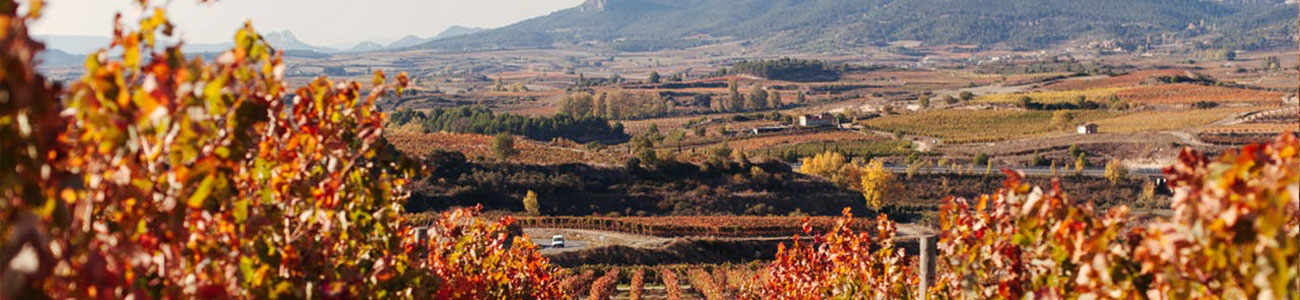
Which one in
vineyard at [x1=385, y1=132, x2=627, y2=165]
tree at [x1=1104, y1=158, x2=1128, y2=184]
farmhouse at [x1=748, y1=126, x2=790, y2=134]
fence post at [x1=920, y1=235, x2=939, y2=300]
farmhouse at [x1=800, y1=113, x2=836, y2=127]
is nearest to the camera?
fence post at [x1=920, y1=235, x2=939, y2=300]

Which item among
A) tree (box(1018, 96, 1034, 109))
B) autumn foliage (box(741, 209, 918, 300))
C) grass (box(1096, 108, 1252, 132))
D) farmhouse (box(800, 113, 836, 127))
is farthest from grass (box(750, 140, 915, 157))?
autumn foliage (box(741, 209, 918, 300))

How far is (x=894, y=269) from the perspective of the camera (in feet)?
25.1

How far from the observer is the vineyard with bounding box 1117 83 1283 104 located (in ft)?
329

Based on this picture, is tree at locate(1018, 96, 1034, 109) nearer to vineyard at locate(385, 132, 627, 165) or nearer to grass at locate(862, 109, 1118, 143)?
grass at locate(862, 109, 1118, 143)

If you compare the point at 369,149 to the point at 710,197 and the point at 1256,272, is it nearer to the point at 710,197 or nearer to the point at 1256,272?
the point at 1256,272

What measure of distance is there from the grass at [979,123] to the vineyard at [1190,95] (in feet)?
37.9

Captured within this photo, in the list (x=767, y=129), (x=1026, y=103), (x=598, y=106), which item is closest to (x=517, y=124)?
(x=767, y=129)

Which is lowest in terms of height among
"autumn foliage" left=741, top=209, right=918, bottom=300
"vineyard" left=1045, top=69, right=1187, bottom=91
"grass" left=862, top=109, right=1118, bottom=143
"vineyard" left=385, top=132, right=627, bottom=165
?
"vineyard" left=1045, top=69, right=1187, bottom=91

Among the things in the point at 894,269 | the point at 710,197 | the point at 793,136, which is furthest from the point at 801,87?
the point at 894,269

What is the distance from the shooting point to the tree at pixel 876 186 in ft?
178

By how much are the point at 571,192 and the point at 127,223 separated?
43769 millimetres

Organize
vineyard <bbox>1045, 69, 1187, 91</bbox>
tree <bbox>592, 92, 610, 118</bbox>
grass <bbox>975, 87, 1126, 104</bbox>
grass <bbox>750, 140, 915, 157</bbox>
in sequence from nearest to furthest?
grass <bbox>750, 140, 915, 157</bbox> → grass <bbox>975, 87, 1126, 104</bbox> → tree <bbox>592, 92, 610, 118</bbox> → vineyard <bbox>1045, 69, 1187, 91</bbox>

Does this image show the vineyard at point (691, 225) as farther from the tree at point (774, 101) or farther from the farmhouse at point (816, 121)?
the tree at point (774, 101)

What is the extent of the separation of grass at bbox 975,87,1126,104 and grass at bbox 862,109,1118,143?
9.21 m
